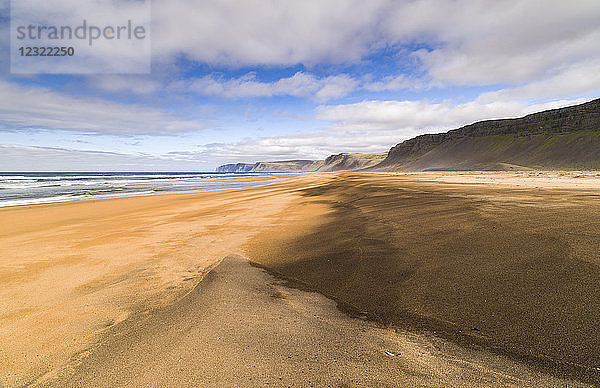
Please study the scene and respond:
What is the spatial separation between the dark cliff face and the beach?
79273mm

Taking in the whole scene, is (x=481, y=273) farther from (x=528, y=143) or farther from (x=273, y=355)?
(x=528, y=143)

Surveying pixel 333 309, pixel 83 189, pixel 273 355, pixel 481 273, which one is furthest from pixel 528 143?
pixel 83 189

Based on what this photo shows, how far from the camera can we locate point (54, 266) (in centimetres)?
612

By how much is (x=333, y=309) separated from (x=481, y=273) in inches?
91.0

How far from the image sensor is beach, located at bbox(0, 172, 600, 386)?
237 cm

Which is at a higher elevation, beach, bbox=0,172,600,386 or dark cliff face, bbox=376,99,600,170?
dark cliff face, bbox=376,99,600,170

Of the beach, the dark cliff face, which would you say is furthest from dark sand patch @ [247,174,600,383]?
the dark cliff face

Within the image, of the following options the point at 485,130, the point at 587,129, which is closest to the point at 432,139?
the point at 485,130

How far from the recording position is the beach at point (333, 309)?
7.79ft

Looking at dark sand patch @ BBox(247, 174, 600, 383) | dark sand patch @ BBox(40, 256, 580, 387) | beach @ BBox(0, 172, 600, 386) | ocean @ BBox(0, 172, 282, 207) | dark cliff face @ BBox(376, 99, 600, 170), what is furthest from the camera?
dark cliff face @ BBox(376, 99, 600, 170)

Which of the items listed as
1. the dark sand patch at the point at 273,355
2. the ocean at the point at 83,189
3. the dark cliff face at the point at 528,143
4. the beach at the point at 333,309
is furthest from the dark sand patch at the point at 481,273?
the dark cliff face at the point at 528,143

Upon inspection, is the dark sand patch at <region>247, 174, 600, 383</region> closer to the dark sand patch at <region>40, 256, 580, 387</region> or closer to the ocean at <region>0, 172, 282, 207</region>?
the dark sand patch at <region>40, 256, 580, 387</region>

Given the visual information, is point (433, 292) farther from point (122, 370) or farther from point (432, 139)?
point (432, 139)

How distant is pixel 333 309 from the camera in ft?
11.8
